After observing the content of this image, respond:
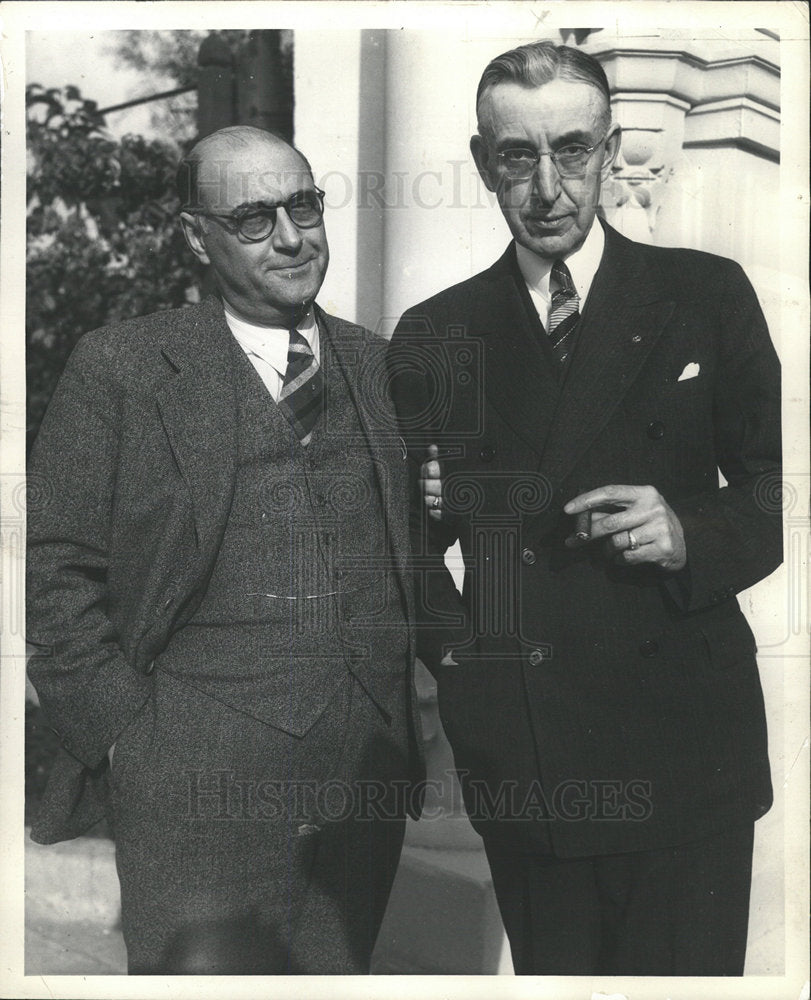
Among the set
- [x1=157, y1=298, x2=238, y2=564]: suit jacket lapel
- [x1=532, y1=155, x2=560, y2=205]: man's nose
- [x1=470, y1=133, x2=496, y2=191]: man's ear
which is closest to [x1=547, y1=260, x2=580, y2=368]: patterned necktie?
[x1=532, y1=155, x2=560, y2=205]: man's nose

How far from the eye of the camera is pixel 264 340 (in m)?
2.93

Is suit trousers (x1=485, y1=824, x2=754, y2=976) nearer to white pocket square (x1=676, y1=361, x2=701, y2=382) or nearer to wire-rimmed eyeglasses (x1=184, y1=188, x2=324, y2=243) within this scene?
white pocket square (x1=676, y1=361, x2=701, y2=382)

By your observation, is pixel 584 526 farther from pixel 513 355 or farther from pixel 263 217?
pixel 263 217

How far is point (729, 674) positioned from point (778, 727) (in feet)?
1.03

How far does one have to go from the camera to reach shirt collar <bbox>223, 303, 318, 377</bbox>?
2922 mm

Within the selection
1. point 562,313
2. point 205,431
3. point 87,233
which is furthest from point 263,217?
point 562,313

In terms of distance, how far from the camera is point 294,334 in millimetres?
2941

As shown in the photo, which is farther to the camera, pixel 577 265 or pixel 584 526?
pixel 577 265

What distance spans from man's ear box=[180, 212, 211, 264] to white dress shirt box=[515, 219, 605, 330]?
81 cm

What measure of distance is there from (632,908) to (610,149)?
1871mm

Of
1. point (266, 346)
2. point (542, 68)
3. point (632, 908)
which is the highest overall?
point (542, 68)

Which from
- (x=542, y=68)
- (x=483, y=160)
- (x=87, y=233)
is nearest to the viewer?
(x=542, y=68)

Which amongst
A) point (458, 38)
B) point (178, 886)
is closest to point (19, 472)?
point (178, 886)

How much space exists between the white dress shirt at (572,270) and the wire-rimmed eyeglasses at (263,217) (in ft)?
1.85
